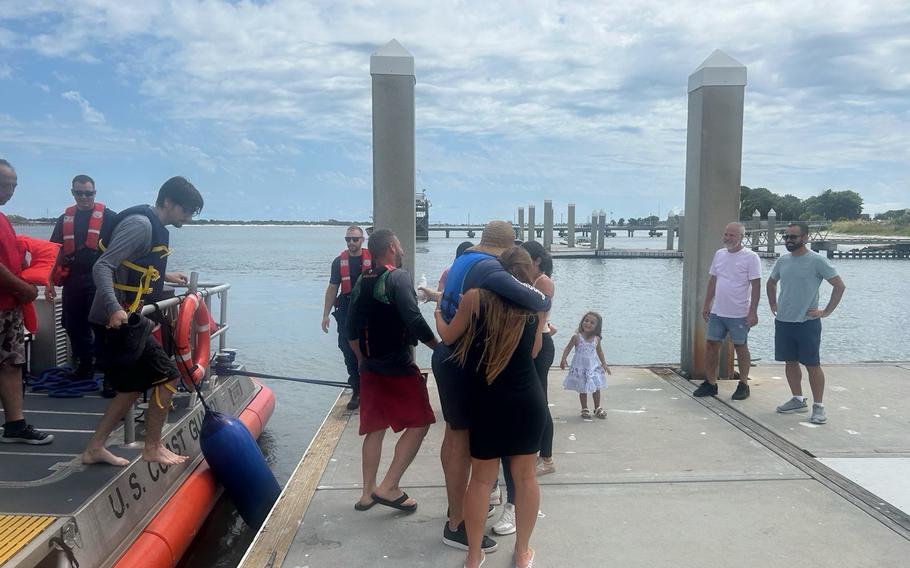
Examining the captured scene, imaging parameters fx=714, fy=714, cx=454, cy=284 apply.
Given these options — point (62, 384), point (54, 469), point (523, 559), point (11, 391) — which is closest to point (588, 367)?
point (523, 559)

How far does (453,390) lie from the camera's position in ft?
10.9

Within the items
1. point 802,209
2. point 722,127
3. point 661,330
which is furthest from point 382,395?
point 802,209

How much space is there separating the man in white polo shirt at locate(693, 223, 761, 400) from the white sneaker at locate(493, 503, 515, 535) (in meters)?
3.36

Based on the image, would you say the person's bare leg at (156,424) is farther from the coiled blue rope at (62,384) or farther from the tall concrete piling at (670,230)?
the tall concrete piling at (670,230)

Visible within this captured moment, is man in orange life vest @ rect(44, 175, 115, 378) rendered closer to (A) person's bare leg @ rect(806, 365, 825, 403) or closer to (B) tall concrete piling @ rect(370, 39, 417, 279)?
(B) tall concrete piling @ rect(370, 39, 417, 279)

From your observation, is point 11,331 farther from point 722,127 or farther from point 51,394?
point 722,127

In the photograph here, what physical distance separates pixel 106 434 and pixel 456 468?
207 centimetres

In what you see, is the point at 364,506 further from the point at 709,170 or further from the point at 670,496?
the point at 709,170

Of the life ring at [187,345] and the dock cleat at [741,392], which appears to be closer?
the life ring at [187,345]

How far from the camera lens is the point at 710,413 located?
19.8 ft

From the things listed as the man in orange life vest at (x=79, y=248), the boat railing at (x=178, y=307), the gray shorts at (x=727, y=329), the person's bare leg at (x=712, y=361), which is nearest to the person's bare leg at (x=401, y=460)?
the boat railing at (x=178, y=307)

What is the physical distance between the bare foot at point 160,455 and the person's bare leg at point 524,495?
2323mm

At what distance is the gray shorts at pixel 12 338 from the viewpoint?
440 centimetres

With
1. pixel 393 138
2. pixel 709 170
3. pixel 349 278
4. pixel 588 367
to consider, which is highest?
pixel 393 138
